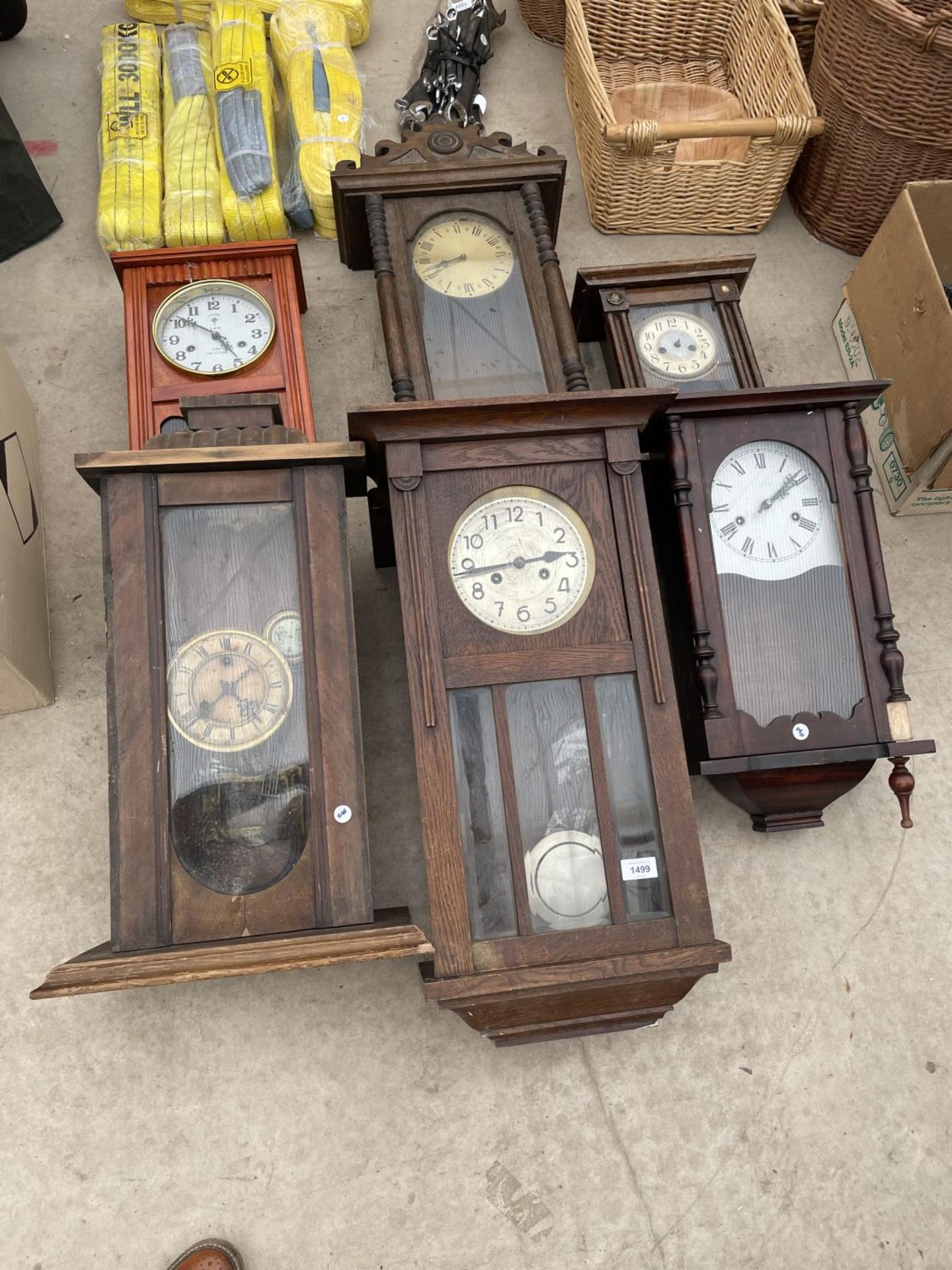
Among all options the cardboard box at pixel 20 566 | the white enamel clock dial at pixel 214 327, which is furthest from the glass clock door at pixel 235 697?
the white enamel clock dial at pixel 214 327

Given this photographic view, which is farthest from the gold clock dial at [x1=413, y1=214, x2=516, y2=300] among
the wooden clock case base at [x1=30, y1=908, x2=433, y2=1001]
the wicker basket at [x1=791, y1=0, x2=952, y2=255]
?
the wooden clock case base at [x1=30, y1=908, x2=433, y2=1001]

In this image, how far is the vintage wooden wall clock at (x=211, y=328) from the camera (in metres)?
2.06

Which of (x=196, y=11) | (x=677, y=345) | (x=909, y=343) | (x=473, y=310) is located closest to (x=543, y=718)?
(x=473, y=310)

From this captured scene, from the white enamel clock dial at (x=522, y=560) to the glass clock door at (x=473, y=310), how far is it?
320mm

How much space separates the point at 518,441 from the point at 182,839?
865mm

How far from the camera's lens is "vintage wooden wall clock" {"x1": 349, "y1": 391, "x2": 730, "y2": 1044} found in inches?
60.0

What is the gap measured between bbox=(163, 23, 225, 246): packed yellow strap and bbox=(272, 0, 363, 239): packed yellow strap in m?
0.19

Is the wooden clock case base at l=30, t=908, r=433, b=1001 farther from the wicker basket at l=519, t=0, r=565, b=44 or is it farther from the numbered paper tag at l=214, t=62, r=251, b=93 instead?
the wicker basket at l=519, t=0, r=565, b=44

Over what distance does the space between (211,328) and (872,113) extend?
1.68 meters

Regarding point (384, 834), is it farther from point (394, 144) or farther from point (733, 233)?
point (733, 233)

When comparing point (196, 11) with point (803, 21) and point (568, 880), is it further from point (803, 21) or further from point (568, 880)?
point (568, 880)

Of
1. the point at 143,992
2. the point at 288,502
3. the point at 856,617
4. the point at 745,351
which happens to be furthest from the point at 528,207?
the point at 143,992

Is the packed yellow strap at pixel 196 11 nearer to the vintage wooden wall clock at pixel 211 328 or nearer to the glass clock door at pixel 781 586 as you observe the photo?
the vintage wooden wall clock at pixel 211 328

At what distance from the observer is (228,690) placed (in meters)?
1.54
